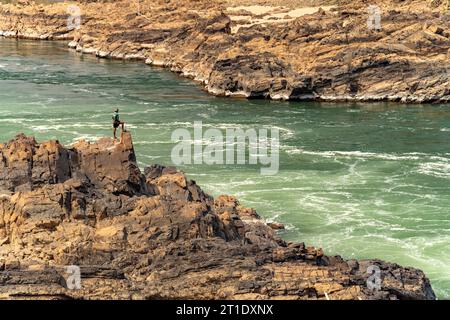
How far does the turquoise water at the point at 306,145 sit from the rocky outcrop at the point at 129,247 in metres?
5.63

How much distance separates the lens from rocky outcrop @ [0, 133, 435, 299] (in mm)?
19828

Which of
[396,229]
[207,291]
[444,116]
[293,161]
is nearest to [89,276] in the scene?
[207,291]

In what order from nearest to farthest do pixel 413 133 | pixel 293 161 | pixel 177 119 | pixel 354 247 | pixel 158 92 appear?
pixel 354 247 < pixel 293 161 < pixel 413 133 < pixel 177 119 < pixel 158 92

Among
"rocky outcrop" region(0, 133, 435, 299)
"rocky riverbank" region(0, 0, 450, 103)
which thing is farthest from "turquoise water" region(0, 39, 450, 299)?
"rocky outcrop" region(0, 133, 435, 299)

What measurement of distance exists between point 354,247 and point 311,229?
2356 mm

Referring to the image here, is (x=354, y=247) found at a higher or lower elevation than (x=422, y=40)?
lower

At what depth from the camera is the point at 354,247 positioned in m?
30.6

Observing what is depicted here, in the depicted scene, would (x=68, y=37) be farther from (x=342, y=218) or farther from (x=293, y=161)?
(x=342, y=218)

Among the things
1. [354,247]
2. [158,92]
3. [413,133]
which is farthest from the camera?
[158,92]

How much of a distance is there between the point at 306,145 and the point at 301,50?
67.5ft

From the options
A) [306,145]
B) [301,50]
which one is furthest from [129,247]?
[301,50]

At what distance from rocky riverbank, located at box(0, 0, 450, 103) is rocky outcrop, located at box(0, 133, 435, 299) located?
36.2 m

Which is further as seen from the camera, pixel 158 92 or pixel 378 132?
pixel 158 92

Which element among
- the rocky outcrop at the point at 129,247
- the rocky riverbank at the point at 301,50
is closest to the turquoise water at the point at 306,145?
the rocky riverbank at the point at 301,50
